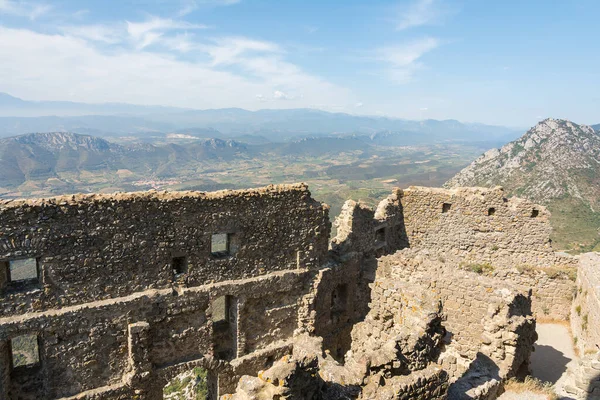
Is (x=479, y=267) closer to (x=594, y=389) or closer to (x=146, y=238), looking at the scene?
(x=594, y=389)

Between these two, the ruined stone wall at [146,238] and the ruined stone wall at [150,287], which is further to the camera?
the ruined stone wall at [150,287]

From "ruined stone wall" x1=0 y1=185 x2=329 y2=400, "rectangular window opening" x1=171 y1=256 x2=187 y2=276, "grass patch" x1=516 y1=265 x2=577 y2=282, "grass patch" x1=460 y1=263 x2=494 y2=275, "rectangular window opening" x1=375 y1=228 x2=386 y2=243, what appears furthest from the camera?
"rectangular window opening" x1=375 y1=228 x2=386 y2=243

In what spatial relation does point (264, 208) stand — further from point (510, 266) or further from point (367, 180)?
point (367, 180)

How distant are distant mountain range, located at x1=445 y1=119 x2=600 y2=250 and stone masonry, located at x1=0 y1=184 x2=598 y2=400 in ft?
81.1

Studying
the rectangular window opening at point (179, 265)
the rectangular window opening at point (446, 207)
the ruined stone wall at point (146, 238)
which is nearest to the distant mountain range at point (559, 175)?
Result: the rectangular window opening at point (446, 207)

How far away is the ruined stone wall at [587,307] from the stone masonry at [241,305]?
295 mm

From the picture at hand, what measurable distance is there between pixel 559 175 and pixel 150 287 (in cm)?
4509

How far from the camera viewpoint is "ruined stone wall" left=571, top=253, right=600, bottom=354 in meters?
12.5

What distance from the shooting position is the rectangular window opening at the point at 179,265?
1156 centimetres

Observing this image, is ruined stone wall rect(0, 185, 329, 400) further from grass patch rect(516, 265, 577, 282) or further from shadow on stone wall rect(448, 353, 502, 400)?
grass patch rect(516, 265, 577, 282)

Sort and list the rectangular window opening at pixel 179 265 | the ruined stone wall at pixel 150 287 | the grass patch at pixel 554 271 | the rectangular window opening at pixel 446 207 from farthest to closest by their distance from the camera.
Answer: the rectangular window opening at pixel 446 207, the grass patch at pixel 554 271, the rectangular window opening at pixel 179 265, the ruined stone wall at pixel 150 287

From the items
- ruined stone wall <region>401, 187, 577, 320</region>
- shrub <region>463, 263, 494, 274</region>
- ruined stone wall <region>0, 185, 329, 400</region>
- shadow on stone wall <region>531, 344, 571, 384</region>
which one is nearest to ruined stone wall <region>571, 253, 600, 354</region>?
ruined stone wall <region>401, 187, 577, 320</region>

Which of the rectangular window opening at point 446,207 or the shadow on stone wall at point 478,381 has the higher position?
the rectangular window opening at point 446,207

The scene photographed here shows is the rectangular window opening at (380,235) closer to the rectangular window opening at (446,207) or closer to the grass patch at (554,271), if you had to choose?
the rectangular window opening at (446,207)
